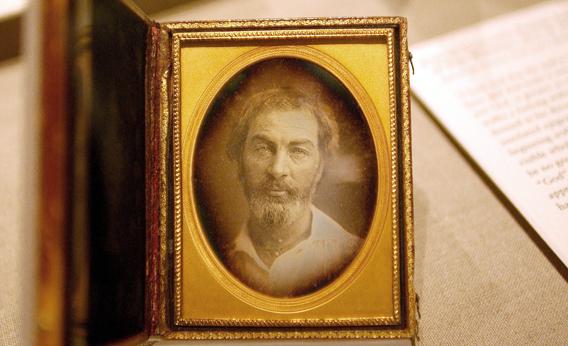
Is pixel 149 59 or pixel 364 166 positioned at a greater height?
pixel 149 59

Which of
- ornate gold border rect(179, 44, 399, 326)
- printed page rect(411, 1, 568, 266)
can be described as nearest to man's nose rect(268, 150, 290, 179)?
ornate gold border rect(179, 44, 399, 326)

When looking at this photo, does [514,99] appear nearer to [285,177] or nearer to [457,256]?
[457,256]

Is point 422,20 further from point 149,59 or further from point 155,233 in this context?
point 155,233

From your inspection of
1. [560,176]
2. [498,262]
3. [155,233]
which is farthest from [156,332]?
[560,176]

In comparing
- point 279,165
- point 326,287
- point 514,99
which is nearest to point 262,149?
point 279,165

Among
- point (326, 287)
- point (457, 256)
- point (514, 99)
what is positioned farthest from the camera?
point (514, 99)

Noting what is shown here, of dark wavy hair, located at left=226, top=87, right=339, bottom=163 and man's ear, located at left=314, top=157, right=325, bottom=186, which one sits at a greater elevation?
dark wavy hair, located at left=226, top=87, right=339, bottom=163

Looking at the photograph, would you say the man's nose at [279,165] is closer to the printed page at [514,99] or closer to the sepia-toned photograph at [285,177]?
the sepia-toned photograph at [285,177]

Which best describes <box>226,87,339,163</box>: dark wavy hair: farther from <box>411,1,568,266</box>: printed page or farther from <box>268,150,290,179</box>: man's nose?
<box>411,1,568,266</box>: printed page
